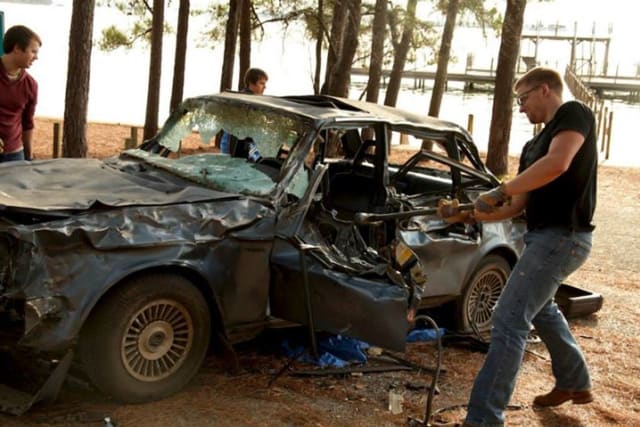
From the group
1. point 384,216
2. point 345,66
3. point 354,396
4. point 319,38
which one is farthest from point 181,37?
point 354,396

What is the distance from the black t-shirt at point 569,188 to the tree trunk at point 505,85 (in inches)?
548

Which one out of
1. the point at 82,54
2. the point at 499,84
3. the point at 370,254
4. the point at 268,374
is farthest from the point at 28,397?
the point at 499,84

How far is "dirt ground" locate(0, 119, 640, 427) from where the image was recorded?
4887 mm

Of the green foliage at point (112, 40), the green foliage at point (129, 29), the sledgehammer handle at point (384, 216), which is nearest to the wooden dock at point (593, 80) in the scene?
the green foliage at point (129, 29)

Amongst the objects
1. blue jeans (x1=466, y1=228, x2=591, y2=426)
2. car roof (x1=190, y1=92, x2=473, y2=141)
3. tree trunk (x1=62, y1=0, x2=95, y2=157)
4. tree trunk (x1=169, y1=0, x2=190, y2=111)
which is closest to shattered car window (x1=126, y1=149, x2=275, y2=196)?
car roof (x1=190, y1=92, x2=473, y2=141)

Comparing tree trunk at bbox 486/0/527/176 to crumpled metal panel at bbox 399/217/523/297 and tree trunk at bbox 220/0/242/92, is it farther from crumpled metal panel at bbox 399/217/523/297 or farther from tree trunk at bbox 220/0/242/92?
crumpled metal panel at bbox 399/217/523/297

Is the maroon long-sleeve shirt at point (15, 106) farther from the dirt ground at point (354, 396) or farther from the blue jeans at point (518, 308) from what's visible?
the blue jeans at point (518, 308)

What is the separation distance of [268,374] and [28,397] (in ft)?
5.20

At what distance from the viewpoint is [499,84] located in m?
18.7

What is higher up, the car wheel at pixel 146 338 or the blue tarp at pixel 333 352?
the car wheel at pixel 146 338

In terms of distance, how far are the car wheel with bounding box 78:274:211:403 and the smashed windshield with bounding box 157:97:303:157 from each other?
1.46 m

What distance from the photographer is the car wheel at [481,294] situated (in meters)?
6.82

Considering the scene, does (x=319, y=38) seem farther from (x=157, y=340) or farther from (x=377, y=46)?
(x=157, y=340)

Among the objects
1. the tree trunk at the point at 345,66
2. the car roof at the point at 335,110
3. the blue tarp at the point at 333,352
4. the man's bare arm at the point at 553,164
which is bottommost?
the blue tarp at the point at 333,352
